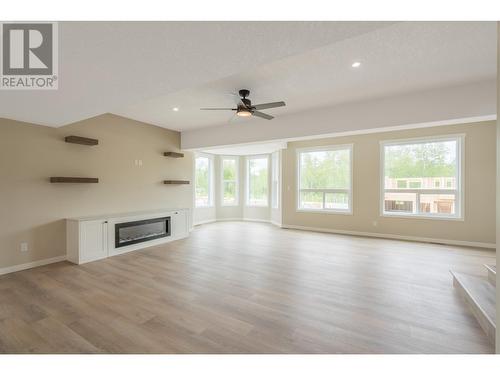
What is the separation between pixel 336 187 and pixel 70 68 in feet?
19.4

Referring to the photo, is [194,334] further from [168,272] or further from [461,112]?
[461,112]

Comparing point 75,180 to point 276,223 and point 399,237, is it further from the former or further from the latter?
point 399,237

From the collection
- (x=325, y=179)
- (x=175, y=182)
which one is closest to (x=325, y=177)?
(x=325, y=179)

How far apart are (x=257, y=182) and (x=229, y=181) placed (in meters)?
1.04

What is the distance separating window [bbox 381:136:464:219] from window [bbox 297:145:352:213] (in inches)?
34.3

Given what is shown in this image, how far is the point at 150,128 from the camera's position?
5332 mm

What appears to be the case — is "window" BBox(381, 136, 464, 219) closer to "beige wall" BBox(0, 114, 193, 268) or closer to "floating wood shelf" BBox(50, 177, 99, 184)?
"beige wall" BBox(0, 114, 193, 268)

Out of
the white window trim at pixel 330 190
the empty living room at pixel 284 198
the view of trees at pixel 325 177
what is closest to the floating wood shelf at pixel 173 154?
the empty living room at pixel 284 198

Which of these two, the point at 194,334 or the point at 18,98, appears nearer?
the point at 194,334

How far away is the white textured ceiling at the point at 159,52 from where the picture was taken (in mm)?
1513

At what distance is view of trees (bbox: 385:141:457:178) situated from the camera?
491 centimetres

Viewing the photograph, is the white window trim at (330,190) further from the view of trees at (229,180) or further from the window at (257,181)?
the view of trees at (229,180)

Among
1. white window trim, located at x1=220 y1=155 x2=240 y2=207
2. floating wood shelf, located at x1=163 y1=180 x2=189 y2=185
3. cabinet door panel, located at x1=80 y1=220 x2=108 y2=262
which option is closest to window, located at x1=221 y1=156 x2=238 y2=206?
white window trim, located at x1=220 y1=155 x2=240 y2=207
